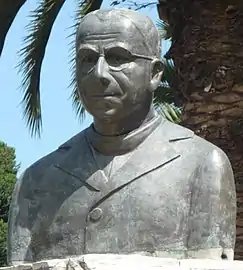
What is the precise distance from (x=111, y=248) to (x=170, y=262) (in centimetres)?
31

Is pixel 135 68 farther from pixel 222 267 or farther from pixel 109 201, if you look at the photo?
pixel 222 267

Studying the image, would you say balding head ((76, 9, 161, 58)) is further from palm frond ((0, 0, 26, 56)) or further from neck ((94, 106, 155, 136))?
palm frond ((0, 0, 26, 56))

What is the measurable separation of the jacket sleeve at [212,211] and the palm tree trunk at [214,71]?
5.22 meters

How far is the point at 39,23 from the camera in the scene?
12453mm

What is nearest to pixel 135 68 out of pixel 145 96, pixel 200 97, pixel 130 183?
pixel 145 96

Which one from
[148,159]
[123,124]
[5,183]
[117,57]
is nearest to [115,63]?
[117,57]

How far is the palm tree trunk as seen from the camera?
10.3 metres

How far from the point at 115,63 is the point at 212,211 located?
76 cm

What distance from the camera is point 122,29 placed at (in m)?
4.96

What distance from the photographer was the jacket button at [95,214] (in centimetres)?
486

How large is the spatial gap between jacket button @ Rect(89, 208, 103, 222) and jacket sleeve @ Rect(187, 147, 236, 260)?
38 cm

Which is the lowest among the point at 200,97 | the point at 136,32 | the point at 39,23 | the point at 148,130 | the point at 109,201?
the point at 109,201

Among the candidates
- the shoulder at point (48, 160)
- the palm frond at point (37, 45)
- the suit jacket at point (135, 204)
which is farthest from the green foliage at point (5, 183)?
the suit jacket at point (135, 204)

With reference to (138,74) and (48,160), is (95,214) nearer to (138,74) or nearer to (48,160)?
(48,160)
